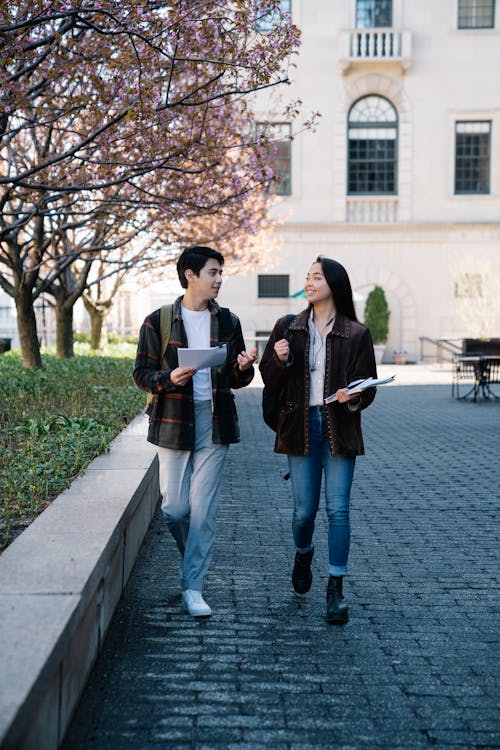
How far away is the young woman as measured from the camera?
5.13m

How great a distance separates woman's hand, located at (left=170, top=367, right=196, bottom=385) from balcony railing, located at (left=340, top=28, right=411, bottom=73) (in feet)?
110

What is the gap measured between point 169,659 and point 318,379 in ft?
5.70

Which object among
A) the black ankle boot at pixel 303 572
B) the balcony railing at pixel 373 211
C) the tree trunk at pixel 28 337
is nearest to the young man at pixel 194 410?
the black ankle boot at pixel 303 572

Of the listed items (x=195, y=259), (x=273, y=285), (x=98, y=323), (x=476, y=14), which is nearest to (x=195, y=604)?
(x=195, y=259)

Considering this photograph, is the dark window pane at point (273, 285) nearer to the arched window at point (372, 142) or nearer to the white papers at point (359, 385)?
the arched window at point (372, 142)

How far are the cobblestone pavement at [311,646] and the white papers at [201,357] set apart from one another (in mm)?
1391

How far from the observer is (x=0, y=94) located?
9477 millimetres

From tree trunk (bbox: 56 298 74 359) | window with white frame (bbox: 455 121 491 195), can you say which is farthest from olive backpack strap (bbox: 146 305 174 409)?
window with white frame (bbox: 455 121 491 195)

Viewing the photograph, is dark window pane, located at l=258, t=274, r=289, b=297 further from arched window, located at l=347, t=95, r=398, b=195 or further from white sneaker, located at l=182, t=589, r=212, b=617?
white sneaker, located at l=182, t=589, r=212, b=617

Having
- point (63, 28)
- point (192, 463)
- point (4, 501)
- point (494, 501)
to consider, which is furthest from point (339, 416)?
point (63, 28)

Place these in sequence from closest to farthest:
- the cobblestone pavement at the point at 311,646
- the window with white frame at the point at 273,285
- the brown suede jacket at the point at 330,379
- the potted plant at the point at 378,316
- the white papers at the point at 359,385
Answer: the cobblestone pavement at the point at 311,646
the white papers at the point at 359,385
the brown suede jacket at the point at 330,379
the potted plant at the point at 378,316
the window with white frame at the point at 273,285

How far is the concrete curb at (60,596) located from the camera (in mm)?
2969

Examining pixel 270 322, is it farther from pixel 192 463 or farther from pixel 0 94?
pixel 192 463

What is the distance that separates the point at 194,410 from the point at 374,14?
34989 mm
